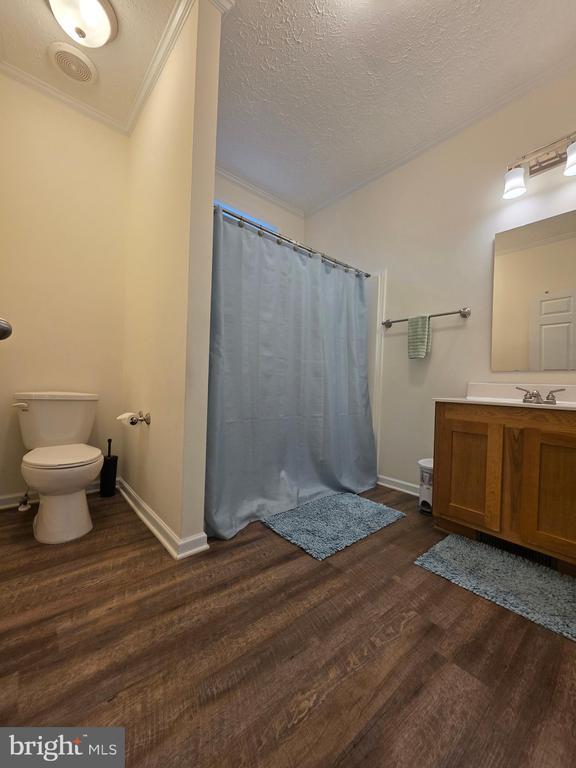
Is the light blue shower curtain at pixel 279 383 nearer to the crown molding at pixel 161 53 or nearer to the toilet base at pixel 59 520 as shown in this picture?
the toilet base at pixel 59 520

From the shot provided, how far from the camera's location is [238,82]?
71.9 inches

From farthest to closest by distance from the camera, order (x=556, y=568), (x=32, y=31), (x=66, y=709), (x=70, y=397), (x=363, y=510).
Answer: (x=363, y=510) < (x=70, y=397) < (x=32, y=31) < (x=556, y=568) < (x=66, y=709)

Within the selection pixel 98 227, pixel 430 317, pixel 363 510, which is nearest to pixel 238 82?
pixel 98 227

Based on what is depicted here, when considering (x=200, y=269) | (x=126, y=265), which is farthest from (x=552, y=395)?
(x=126, y=265)

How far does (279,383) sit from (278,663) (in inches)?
51.6

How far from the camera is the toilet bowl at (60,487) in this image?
140cm

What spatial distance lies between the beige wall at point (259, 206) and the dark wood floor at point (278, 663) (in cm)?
275

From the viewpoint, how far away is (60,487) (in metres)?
1.43

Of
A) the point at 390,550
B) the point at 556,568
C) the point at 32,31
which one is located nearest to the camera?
the point at 556,568

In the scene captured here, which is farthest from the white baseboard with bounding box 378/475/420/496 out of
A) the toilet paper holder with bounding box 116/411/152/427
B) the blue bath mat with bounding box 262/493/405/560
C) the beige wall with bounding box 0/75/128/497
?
the beige wall with bounding box 0/75/128/497

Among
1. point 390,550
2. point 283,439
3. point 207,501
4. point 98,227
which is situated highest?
point 98,227

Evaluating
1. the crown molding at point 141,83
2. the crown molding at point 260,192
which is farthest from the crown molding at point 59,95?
the crown molding at point 260,192

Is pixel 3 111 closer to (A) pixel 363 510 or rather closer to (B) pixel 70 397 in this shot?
(B) pixel 70 397

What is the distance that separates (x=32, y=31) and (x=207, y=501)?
268cm
